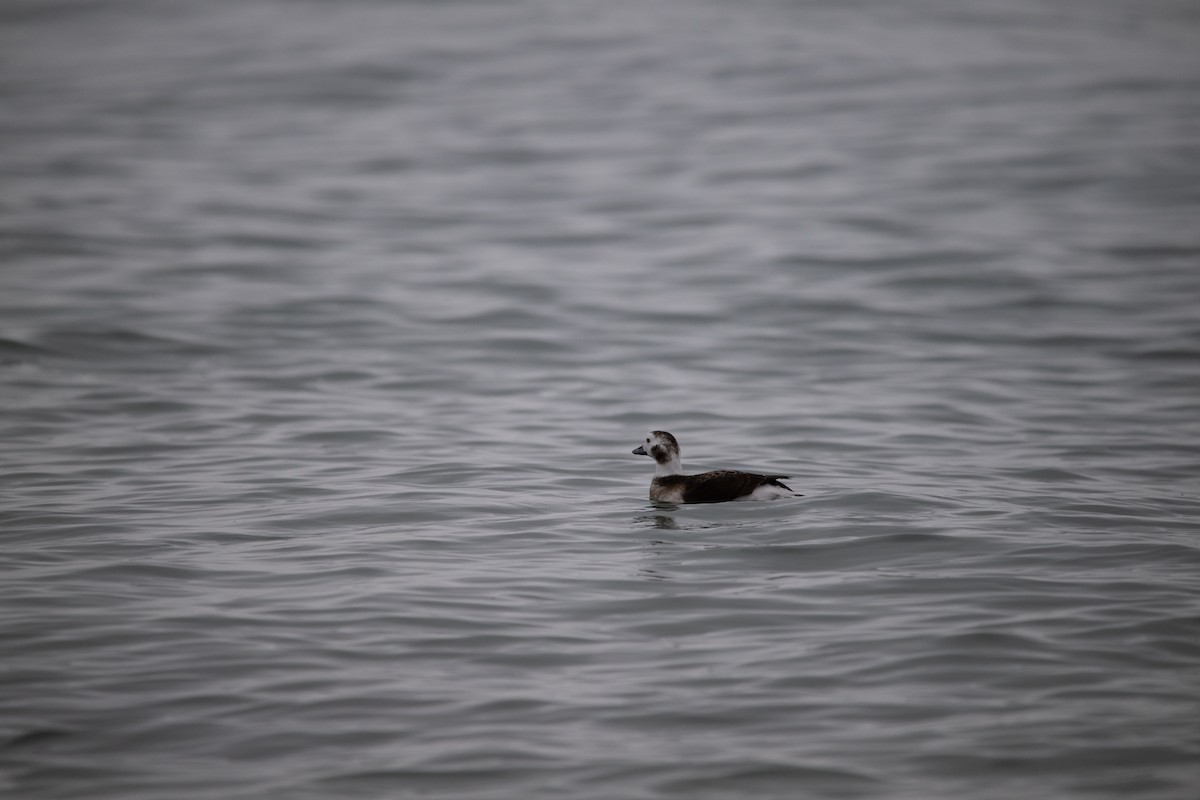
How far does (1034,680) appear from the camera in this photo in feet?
24.0

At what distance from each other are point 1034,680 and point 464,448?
22.4 ft

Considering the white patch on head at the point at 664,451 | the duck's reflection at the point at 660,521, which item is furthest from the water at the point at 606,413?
the white patch on head at the point at 664,451

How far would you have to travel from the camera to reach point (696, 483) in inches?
414

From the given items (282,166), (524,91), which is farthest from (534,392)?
(524,91)

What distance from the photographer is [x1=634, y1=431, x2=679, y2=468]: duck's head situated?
1072cm

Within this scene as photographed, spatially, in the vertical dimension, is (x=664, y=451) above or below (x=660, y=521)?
above

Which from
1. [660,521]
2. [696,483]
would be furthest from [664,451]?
[660,521]

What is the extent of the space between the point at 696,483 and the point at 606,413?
430 centimetres

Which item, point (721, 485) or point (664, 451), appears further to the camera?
point (664, 451)

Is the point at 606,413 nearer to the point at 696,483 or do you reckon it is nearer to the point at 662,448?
the point at 662,448

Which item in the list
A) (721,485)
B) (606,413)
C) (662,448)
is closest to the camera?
(721,485)

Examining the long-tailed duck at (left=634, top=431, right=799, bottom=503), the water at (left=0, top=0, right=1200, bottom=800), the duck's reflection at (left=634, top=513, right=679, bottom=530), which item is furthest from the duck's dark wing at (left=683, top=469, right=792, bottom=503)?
the duck's reflection at (left=634, top=513, right=679, bottom=530)

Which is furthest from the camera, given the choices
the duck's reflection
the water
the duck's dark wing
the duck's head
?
the duck's head

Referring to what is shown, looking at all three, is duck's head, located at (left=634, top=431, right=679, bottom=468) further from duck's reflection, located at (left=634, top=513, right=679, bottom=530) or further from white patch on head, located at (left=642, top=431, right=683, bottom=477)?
duck's reflection, located at (left=634, top=513, right=679, bottom=530)
